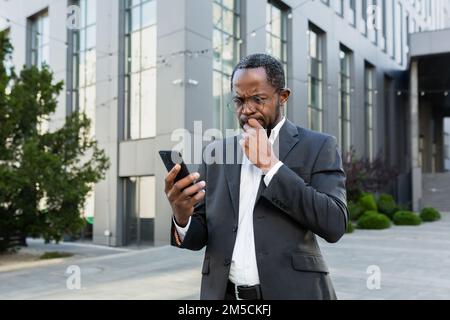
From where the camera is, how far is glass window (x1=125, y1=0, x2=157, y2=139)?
54.1ft

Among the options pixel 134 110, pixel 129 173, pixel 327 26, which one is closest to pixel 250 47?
pixel 134 110

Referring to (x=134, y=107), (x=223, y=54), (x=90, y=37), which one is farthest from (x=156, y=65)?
(x=90, y=37)

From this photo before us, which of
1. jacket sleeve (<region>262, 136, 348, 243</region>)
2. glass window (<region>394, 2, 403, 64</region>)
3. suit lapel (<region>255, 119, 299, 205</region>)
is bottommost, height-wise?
jacket sleeve (<region>262, 136, 348, 243</region>)

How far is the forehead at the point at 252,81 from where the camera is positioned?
1.77 m

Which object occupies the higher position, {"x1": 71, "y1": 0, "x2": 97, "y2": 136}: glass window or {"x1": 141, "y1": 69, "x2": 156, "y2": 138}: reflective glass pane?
{"x1": 71, "y1": 0, "x2": 97, "y2": 136}: glass window

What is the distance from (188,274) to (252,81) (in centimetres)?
771

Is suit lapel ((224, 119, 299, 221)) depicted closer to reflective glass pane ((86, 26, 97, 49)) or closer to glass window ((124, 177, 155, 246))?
glass window ((124, 177, 155, 246))

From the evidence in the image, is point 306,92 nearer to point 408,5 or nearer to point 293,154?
point 408,5

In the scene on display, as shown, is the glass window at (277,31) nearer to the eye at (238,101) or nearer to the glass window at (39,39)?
the glass window at (39,39)

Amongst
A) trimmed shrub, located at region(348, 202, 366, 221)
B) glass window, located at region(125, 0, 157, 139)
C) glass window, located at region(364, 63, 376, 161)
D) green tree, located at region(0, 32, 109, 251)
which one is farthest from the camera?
glass window, located at region(364, 63, 376, 161)

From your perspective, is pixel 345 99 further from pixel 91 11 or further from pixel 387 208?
pixel 91 11

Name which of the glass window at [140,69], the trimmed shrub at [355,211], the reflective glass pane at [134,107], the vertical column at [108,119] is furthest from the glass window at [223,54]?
the trimmed shrub at [355,211]

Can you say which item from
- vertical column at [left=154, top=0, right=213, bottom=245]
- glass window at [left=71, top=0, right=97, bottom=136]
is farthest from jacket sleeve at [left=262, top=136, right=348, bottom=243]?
glass window at [left=71, top=0, right=97, bottom=136]

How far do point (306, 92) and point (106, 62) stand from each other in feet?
29.9
